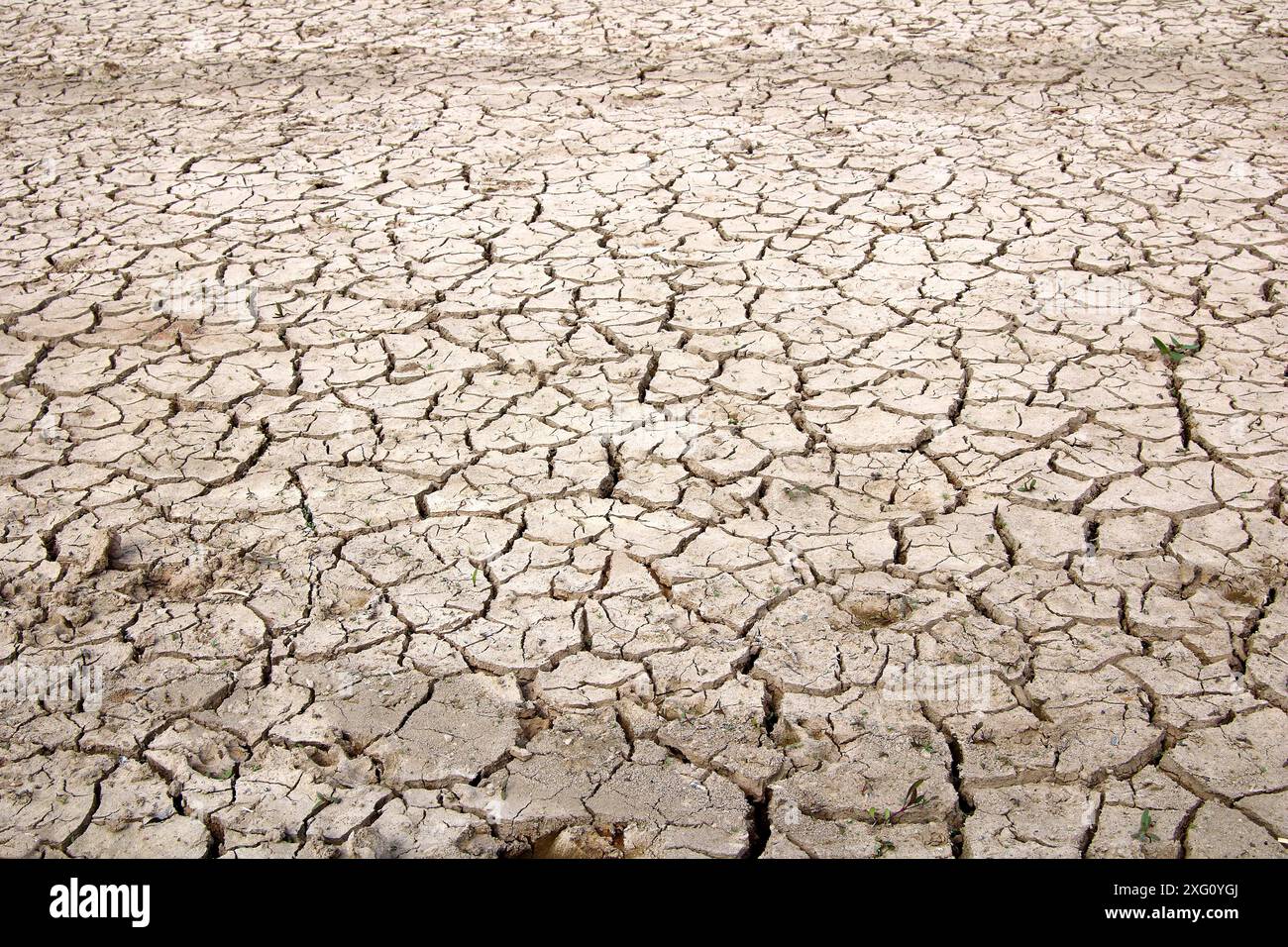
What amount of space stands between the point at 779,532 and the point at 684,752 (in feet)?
2.55

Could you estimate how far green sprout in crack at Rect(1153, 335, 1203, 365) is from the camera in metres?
3.63

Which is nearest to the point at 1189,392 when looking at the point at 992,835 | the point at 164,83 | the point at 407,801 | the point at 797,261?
the point at 797,261

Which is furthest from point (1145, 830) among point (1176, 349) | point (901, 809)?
point (1176, 349)

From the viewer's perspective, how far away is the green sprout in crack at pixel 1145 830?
7.03ft

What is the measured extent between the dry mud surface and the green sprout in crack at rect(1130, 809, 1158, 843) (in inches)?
0.8

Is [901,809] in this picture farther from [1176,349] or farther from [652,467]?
[1176,349]

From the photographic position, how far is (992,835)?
2164 mm

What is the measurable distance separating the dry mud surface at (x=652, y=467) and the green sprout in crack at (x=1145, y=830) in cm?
2

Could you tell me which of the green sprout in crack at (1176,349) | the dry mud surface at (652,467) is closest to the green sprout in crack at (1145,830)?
the dry mud surface at (652,467)

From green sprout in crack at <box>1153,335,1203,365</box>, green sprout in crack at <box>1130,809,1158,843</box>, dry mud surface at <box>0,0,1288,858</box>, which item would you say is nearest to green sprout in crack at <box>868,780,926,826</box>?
dry mud surface at <box>0,0,1288,858</box>

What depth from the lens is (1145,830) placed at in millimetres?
2156

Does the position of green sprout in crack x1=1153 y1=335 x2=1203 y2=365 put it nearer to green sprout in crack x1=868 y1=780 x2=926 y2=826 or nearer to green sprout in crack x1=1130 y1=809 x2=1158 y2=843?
green sprout in crack x1=1130 y1=809 x2=1158 y2=843

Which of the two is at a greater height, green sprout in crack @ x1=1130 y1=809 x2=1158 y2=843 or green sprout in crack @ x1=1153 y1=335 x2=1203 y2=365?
green sprout in crack @ x1=1153 y1=335 x2=1203 y2=365
